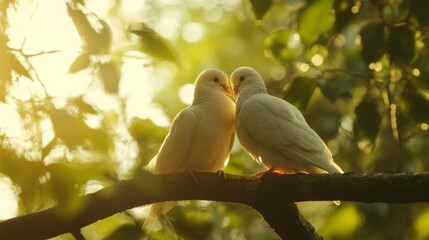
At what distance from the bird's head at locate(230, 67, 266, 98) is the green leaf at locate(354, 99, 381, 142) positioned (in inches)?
46.6

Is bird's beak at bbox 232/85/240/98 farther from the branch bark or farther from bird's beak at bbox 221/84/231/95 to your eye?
the branch bark

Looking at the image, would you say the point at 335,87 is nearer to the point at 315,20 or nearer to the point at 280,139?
the point at 280,139

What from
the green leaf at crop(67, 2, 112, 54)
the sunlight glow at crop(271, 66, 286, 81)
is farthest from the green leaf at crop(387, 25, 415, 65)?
the sunlight glow at crop(271, 66, 286, 81)

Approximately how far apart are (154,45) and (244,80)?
8.70 ft

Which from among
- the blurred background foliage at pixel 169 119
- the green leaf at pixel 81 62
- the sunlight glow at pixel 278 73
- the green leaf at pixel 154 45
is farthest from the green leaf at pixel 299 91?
the sunlight glow at pixel 278 73

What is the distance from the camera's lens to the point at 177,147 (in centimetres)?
349

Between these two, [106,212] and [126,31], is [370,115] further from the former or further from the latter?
[126,31]

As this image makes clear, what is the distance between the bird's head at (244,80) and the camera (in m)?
3.99

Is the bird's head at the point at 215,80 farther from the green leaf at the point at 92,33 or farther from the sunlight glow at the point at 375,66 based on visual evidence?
the green leaf at the point at 92,33

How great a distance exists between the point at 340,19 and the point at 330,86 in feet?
2.28

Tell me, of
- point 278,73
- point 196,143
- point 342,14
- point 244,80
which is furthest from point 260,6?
point 278,73

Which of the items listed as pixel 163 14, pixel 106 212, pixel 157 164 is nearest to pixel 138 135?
pixel 106 212

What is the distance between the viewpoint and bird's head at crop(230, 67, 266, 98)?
13.1 ft

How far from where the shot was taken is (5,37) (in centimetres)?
126
